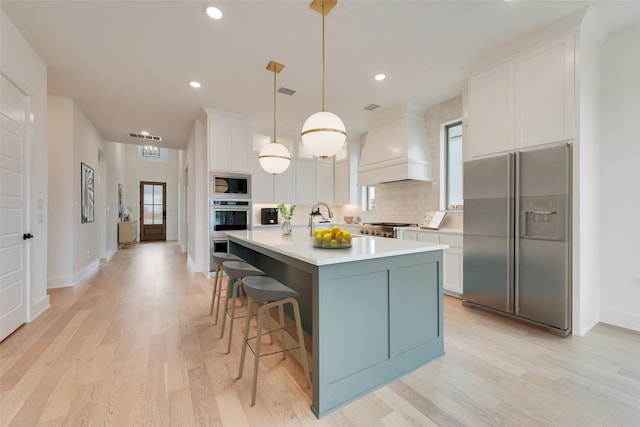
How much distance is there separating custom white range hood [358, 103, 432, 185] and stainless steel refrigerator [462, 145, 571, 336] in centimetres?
118

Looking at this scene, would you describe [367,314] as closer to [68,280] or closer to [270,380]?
[270,380]

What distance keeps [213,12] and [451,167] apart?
3736 millimetres

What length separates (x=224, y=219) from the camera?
4832mm

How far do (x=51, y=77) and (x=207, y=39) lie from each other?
2.45 metres

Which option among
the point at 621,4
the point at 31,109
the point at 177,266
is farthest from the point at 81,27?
the point at 621,4

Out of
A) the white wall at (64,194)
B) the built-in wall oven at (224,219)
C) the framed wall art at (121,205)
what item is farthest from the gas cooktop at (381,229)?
the framed wall art at (121,205)

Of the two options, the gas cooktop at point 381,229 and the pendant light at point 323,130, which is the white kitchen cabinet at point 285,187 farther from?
the pendant light at point 323,130

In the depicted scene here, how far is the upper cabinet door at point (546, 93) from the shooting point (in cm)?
250

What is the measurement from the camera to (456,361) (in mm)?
2121

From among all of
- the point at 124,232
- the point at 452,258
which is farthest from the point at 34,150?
the point at 124,232

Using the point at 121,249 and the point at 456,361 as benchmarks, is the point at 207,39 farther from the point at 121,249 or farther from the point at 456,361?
the point at 121,249

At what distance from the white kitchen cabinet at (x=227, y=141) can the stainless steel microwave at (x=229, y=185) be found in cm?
11

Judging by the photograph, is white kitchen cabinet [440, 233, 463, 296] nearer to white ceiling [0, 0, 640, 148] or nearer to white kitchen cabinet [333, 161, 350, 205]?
white ceiling [0, 0, 640, 148]

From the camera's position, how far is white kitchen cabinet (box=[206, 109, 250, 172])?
15.3ft
